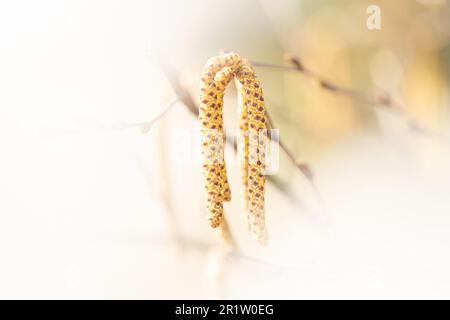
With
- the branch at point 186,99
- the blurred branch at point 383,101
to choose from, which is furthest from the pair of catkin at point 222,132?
the blurred branch at point 383,101

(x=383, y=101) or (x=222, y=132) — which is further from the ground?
(x=383, y=101)

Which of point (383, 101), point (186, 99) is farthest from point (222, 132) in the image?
point (383, 101)

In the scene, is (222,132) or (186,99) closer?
(222,132)

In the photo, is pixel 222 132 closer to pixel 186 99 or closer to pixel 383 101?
pixel 186 99

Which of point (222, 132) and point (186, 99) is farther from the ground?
point (186, 99)

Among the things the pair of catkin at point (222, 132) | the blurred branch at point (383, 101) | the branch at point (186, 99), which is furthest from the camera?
the blurred branch at point (383, 101)

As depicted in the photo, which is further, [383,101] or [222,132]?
[383,101]

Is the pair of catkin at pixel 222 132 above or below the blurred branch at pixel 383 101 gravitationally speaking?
below

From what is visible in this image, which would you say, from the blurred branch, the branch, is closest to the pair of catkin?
the branch

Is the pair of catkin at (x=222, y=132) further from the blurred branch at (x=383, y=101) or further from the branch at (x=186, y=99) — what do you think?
the blurred branch at (x=383, y=101)
